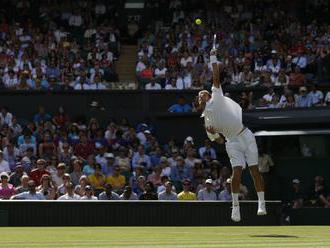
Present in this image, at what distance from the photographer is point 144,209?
1638 cm

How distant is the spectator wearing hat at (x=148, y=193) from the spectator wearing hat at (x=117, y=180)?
1.28 meters

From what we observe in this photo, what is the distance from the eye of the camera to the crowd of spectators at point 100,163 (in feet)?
64.3

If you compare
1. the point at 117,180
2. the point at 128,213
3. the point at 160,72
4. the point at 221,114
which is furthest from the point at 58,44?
the point at 221,114

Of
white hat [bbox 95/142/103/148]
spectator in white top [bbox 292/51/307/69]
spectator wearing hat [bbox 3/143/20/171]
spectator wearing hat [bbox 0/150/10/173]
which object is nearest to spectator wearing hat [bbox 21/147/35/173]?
spectator wearing hat [bbox 3/143/20/171]

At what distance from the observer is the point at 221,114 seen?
531 inches

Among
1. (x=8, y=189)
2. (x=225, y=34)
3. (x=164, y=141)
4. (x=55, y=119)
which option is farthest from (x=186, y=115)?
(x=8, y=189)

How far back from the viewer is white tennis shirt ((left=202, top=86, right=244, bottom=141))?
44.0ft

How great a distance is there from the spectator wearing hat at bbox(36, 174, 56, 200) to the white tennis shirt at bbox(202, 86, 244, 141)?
19.6 feet

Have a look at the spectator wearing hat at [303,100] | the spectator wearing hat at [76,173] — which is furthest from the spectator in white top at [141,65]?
the spectator wearing hat at [76,173]

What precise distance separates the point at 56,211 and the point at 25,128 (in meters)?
8.79

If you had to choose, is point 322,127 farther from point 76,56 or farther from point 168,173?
point 76,56

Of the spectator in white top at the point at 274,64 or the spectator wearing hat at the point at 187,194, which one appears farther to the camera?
the spectator in white top at the point at 274,64

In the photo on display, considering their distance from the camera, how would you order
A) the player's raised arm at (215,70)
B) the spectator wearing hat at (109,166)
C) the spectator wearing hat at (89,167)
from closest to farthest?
the player's raised arm at (215,70) < the spectator wearing hat at (89,167) < the spectator wearing hat at (109,166)

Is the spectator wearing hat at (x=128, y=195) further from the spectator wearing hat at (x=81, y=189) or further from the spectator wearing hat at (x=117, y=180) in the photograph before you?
the spectator wearing hat at (x=117, y=180)
